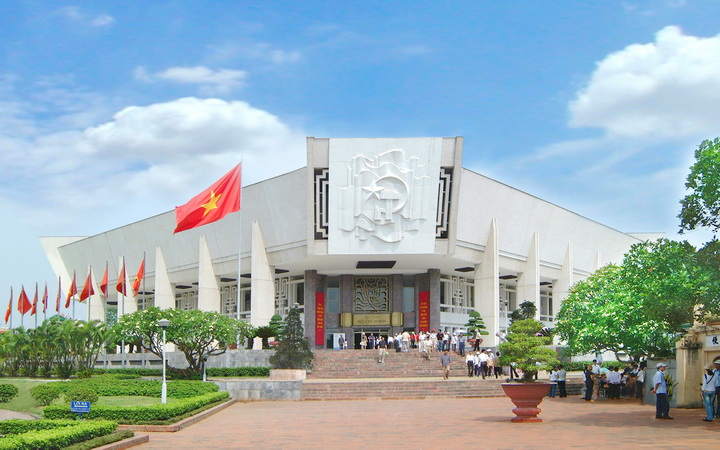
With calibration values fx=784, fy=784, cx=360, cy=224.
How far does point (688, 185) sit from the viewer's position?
15.9 meters

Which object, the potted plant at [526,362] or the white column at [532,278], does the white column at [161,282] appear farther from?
the potted plant at [526,362]

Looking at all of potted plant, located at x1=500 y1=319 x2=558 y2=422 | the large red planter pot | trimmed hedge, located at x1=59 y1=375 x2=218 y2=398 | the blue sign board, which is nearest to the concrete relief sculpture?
trimmed hedge, located at x1=59 y1=375 x2=218 y2=398

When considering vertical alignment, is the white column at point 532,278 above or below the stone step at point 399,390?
above

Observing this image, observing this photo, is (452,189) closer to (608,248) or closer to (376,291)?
(376,291)

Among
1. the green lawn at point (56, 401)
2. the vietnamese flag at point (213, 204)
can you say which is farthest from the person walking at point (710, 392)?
the vietnamese flag at point (213, 204)

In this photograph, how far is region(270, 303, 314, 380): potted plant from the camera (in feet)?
101

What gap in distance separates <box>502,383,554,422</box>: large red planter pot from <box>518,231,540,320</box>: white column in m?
29.0

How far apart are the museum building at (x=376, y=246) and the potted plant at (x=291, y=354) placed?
9.54 m

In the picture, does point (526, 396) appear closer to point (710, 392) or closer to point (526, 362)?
point (526, 362)

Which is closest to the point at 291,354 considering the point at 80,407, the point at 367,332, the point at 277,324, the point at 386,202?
the point at 277,324

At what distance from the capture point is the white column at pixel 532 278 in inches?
1824

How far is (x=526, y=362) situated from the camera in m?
18.2

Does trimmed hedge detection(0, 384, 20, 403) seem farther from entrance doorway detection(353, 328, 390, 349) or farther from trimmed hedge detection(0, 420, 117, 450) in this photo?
entrance doorway detection(353, 328, 390, 349)

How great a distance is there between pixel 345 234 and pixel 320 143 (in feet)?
15.8
